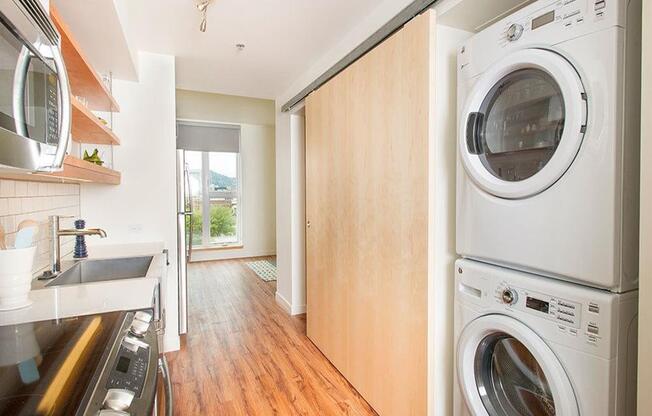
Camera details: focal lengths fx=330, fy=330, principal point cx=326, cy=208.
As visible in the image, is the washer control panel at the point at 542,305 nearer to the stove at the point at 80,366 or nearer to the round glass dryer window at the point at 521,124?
the round glass dryer window at the point at 521,124

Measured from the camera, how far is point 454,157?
1.56m

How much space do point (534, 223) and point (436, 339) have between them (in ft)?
2.37

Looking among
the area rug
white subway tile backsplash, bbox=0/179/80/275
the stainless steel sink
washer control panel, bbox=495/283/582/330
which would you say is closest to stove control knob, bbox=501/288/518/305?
washer control panel, bbox=495/283/582/330

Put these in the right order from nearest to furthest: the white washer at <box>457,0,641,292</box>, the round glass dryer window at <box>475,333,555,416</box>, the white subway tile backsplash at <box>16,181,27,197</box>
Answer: the white washer at <box>457,0,641,292</box> → the round glass dryer window at <box>475,333,555,416</box> → the white subway tile backsplash at <box>16,181,27,197</box>

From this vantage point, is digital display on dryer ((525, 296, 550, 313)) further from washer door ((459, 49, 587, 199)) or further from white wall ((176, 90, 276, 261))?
white wall ((176, 90, 276, 261))

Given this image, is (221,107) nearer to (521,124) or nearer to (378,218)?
(378,218)

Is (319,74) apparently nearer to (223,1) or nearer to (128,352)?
(223,1)

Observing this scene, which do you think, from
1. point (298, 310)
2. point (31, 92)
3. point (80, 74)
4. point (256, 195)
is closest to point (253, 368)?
point (298, 310)

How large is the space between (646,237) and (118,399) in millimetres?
1289

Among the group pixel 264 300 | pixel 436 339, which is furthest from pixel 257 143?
pixel 436 339

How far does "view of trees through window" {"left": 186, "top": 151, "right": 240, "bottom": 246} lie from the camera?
6.11 metres

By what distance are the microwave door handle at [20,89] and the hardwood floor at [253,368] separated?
6.12 ft

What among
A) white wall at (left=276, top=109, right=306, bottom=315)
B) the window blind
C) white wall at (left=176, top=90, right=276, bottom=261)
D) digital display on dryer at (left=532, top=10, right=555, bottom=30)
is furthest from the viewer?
white wall at (left=176, top=90, right=276, bottom=261)

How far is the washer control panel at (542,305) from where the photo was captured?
3.34 feet
